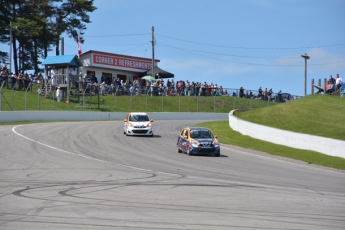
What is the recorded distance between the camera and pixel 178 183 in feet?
52.9

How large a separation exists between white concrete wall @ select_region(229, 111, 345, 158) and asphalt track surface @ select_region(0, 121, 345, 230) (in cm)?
298

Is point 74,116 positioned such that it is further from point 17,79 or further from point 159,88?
point 159,88

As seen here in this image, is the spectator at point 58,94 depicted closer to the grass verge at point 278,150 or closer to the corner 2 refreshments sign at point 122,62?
the corner 2 refreshments sign at point 122,62

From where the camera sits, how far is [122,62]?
68562 millimetres

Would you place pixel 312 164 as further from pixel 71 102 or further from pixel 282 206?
pixel 71 102

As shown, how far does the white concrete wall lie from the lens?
88.3ft

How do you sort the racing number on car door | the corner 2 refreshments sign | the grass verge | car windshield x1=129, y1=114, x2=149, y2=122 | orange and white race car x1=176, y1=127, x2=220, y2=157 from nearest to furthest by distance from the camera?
the grass verge
orange and white race car x1=176, y1=127, x2=220, y2=157
the racing number on car door
car windshield x1=129, y1=114, x2=149, y2=122
the corner 2 refreshments sign

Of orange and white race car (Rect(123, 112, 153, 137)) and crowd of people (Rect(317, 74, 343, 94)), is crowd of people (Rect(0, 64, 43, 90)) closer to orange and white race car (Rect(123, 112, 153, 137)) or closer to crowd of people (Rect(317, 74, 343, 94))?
orange and white race car (Rect(123, 112, 153, 137))

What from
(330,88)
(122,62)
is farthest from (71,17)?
(330,88)

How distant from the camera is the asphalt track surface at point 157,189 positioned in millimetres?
10438

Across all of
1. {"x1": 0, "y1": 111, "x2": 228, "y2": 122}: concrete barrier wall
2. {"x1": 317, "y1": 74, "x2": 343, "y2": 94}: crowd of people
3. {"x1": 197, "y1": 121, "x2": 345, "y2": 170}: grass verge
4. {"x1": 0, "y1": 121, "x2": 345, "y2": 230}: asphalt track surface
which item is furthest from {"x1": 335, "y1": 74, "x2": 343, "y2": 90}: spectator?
{"x1": 0, "y1": 121, "x2": 345, "y2": 230}: asphalt track surface

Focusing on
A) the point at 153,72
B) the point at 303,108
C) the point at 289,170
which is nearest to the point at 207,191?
the point at 289,170

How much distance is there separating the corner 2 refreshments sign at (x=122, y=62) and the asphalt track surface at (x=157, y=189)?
38072 millimetres

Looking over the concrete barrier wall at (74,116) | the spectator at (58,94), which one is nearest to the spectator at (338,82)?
the concrete barrier wall at (74,116)
